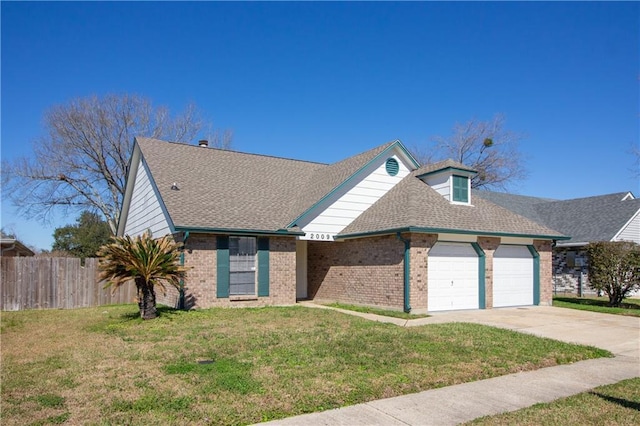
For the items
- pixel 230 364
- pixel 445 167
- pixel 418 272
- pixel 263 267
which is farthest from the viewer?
pixel 445 167

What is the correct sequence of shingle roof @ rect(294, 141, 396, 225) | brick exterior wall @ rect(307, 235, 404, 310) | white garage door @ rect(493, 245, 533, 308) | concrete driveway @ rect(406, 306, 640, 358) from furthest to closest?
shingle roof @ rect(294, 141, 396, 225), white garage door @ rect(493, 245, 533, 308), brick exterior wall @ rect(307, 235, 404, 310), concrete driveway @ rect(406, 306, 640, 358)

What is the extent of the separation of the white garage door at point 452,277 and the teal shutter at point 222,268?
6.42 metres

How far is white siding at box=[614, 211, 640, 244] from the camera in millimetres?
25111

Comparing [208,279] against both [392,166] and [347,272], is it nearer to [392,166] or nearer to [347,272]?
[347,272]

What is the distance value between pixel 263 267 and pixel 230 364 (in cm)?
833

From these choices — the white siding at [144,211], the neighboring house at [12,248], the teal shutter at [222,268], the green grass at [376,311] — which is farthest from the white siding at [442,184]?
the neighboring house at [12,248]

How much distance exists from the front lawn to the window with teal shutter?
661cm

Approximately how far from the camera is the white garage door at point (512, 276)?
16.7 m

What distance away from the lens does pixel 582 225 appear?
89.4ft

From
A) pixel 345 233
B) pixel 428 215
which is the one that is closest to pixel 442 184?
pixel 428 215

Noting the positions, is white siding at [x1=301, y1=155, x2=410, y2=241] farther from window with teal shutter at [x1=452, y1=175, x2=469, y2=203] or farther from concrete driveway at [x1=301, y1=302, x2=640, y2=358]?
concrete driveway at [x1=301, y1=302, x2=640, y2=358]

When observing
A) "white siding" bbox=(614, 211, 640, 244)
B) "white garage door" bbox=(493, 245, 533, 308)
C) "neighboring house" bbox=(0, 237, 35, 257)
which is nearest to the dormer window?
"white garage door" bbox=(493, 245, 533, 308)

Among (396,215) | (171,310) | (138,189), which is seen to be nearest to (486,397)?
(396,215)

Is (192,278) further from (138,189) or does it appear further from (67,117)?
(67,117)
